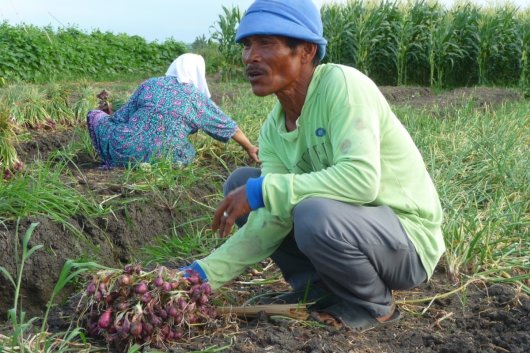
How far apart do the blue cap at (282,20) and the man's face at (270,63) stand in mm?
45

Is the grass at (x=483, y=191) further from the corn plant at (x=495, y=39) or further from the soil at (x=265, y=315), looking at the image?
the corn plant at (x=495, y=39)

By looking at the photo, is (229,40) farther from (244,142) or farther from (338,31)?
(244,142)

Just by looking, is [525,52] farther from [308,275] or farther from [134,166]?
[308,275]

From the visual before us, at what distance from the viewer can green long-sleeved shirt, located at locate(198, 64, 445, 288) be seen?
230 centimetres

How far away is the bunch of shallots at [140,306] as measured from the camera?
2.25m

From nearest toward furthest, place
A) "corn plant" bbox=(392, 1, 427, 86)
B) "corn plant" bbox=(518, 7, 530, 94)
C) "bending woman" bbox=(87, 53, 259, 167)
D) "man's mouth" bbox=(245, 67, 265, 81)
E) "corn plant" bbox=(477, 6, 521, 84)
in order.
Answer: "man's mouth" bbox=(245, 67, 265, 81) → "bending woman" bbox=(87, 53, 259, 167) → "corn plant" bbox=(518, 7, 530, 94) → "corn plant" bbox=(392, 1, 427, 86) → "corn plant" bbox=(477, 6, 521, 84)

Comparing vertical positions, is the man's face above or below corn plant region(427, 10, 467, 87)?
above

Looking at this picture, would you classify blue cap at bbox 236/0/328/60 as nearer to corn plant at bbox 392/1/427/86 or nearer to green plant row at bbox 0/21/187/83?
green plant row at bbox 0/21/187/83

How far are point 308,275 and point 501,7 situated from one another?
13.1m

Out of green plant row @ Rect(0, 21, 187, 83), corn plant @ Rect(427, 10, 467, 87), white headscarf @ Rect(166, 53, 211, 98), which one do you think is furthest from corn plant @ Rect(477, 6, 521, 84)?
white headscarf @ Rect(166, 53, 211, 98)

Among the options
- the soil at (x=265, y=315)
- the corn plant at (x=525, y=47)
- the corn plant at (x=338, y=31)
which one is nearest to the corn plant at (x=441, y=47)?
the corn plant at (x=525, y=47)

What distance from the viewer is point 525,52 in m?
13.7

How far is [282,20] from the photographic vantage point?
2.43m

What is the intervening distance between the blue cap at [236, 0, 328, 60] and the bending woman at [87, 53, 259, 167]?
222cm
